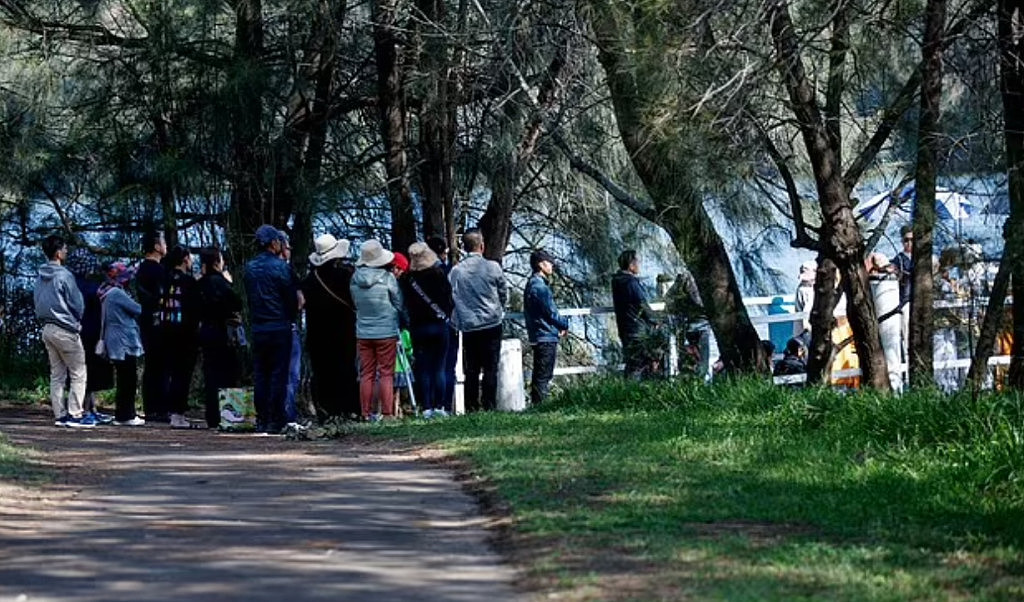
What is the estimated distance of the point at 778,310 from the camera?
72.4 feet

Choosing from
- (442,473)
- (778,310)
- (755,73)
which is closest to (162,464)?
(442,473)

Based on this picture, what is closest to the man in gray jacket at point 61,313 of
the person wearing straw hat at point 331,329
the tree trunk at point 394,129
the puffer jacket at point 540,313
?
the person wearing straw hat at point 331,329

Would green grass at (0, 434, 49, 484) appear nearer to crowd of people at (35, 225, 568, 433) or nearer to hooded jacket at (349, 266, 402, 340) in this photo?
crowd of people at (35, 225, 568, 433)

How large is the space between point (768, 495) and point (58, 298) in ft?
31.9

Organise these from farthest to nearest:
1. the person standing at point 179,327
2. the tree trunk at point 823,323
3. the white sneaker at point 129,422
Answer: the white sneaker at point 129,422 < the person standing at point 179,327 < the tree trunk at point 823,323

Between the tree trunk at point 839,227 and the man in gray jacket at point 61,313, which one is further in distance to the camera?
the man in gray jacket at point 61,313

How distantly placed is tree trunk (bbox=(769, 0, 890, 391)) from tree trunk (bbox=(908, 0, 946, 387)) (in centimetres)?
36

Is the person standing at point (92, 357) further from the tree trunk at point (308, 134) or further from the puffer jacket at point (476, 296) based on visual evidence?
the puffer jacket at point (476, 296)

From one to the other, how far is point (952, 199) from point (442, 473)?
6.27m

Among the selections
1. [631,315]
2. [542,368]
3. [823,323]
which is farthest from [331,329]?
[823,323]

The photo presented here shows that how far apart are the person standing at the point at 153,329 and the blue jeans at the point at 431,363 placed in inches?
103

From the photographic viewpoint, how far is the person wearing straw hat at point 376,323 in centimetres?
1748

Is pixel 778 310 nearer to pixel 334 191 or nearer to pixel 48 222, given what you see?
pixel 334 191

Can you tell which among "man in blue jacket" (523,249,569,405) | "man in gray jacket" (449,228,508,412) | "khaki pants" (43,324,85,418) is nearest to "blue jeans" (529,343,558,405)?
"man in blue jacket" (523,249,569,405)
